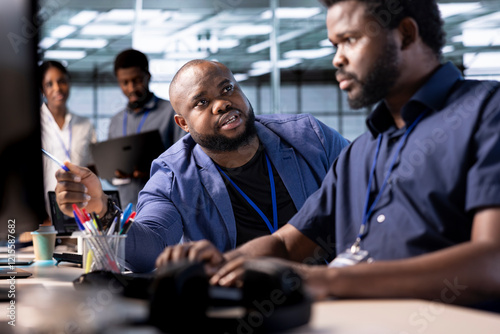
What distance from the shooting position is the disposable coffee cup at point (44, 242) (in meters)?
2.05

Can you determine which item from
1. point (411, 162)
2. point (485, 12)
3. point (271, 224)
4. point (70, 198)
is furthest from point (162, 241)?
point (485, 12)

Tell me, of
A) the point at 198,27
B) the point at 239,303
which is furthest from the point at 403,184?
the point at 198,27

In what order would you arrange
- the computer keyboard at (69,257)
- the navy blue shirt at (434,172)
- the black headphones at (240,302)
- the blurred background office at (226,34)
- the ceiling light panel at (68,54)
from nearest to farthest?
the black headphones at (240,302)
the navy blue shirt at (434,172)
the computer keyboard at (69,257)
the blurred background office at (226,34)
the ceiling light panel at (68,54)

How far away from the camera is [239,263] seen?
899 mm

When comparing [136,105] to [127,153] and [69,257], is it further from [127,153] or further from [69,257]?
[69,257]

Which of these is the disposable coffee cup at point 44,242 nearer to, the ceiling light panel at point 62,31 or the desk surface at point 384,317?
the desk surface at point 384,317

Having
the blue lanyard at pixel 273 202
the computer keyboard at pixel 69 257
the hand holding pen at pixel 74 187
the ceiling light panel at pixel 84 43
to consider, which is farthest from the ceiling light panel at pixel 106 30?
the hand holding pen at pixel 74 187

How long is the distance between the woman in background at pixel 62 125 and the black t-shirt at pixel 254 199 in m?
1.62

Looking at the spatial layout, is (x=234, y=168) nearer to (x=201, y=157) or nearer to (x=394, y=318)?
(x=201, y=157)

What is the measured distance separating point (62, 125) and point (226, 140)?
5.82 ft

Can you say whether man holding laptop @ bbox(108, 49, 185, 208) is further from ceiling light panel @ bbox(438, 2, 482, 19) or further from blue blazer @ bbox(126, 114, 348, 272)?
ceiling light panel @ bbox(438, 2, 482, 19)

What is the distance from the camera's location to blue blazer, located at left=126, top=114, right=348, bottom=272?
198 centimetres

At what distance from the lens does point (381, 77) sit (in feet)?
4.14

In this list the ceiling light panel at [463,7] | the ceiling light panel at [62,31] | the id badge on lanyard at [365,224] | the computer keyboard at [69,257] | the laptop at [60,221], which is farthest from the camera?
the ceiling light panel at [62,31]
